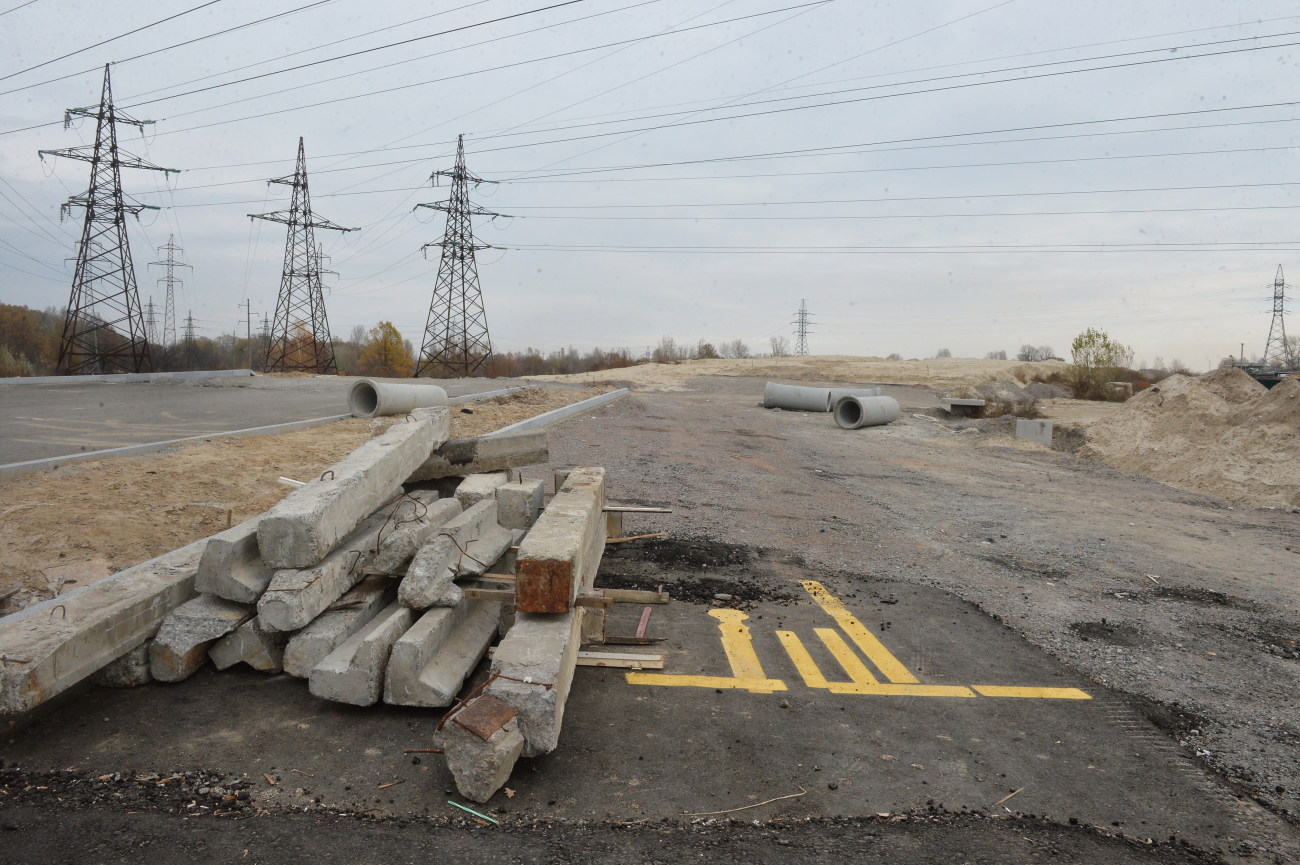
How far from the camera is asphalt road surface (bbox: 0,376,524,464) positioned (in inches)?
397

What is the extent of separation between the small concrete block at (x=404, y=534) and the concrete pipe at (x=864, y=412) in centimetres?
1672

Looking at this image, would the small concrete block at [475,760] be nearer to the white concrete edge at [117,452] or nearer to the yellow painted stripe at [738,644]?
the yellow painted stripe at [738,644]

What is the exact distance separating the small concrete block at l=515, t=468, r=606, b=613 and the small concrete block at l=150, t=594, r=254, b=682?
1.91 metres

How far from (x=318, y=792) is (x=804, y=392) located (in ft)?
75.2

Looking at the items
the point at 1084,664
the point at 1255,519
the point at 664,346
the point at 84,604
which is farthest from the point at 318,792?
the point at 664,346

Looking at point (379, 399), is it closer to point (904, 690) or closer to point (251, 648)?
point (251, 648)

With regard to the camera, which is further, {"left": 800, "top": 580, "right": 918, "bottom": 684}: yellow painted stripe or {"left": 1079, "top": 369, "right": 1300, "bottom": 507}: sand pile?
{"left": 1079, "top": 369, "right": 1300, "bottom": 507}: sand pile

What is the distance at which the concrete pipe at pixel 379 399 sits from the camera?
14.2m

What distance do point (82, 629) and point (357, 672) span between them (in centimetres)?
148

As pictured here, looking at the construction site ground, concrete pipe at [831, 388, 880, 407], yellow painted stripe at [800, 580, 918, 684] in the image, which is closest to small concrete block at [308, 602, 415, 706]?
the construction site ground

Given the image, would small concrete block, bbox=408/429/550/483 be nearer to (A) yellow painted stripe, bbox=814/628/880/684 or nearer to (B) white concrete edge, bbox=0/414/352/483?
Result: (A) yellow painted stripe, bbox=814/628/880/684

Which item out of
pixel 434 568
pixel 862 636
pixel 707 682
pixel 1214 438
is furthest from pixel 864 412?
pixel 434 568

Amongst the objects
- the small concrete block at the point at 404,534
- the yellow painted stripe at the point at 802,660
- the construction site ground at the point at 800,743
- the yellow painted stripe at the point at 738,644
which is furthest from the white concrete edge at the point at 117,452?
the yellow painted stripe at the point at 802,660

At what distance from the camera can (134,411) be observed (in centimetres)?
1412
